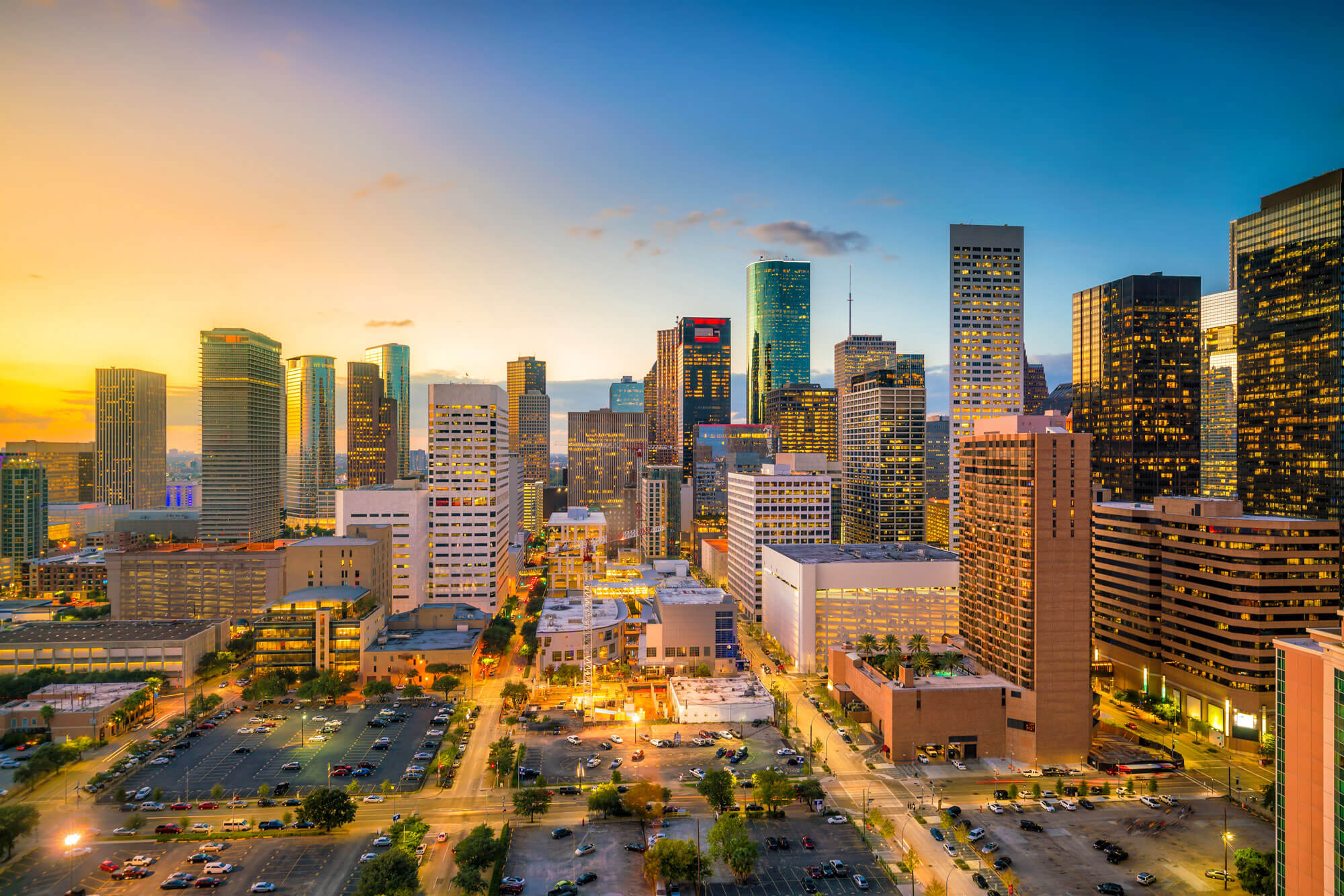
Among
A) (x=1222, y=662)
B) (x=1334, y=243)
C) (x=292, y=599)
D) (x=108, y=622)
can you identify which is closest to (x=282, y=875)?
(x=292, y=599)

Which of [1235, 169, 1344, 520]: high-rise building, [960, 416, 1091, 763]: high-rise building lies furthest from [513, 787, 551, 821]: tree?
[1235, 169, 1344, 520]: high-rise building

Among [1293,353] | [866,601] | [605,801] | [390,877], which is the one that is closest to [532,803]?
[605,801]

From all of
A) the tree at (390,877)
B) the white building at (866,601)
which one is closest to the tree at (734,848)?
the tree at (390,877)

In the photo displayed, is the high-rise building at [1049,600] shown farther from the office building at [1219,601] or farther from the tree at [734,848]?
the tree at [734,848]

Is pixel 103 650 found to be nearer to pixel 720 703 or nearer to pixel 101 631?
pixel 101 631

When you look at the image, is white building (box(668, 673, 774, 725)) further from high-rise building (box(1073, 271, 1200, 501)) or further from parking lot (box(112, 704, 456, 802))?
high-rise building (box(1073, 271, 1200, 501))

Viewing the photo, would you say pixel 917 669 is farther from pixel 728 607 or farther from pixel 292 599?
pixel 292 599

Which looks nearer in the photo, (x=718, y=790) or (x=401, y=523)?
(x=718, y=790)
